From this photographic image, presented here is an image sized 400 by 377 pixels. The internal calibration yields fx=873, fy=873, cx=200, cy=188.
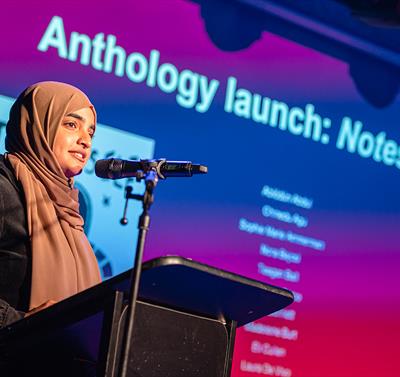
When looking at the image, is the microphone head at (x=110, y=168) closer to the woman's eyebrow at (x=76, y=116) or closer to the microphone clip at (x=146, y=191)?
the microphone clip at (x=146, y=191)

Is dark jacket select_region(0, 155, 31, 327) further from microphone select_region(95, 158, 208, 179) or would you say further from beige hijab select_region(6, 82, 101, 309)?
microphone select_region(95, 158, 208, 179)

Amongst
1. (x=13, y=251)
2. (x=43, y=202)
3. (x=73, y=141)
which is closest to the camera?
(x=13, y=251)

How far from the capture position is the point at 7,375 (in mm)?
1878

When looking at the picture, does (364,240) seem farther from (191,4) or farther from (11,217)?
(11,217)

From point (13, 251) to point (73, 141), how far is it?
1.35 feet

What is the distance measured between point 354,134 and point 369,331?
0.98 meters

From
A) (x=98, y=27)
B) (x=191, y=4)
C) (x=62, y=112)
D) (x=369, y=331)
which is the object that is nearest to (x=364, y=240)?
(x=369, y=331)

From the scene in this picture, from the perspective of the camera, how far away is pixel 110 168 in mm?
2090

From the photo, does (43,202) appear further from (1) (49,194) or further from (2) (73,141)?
(2) (73,141)

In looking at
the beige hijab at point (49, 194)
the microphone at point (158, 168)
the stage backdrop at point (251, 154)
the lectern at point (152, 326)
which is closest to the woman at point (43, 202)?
the beige hijab at point (49, 194)

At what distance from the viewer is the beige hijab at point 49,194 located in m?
2.28

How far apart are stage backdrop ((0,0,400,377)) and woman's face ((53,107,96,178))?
29.2 inches

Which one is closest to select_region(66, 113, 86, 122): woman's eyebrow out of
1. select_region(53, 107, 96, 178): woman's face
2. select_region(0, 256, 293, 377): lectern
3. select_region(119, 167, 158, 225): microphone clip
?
select_region(53, 107, 96, 178): woman's face

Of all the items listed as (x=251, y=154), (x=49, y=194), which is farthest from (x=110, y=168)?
(x=251, y=154)
